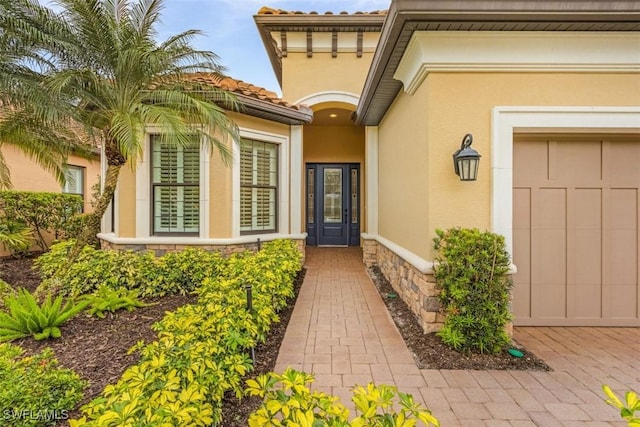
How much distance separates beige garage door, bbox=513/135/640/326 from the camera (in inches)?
149

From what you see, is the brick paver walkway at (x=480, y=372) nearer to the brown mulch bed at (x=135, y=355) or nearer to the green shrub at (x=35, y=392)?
the brown mulch bed at (x=135, y=355)

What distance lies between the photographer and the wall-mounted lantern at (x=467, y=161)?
3381 millimetres

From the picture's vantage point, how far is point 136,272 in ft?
17.1

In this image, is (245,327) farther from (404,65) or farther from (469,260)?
(404,65)

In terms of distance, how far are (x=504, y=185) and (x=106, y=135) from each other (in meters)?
5.77

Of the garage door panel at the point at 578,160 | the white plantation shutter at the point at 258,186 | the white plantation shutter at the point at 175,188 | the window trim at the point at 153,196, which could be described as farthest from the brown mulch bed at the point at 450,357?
the white plantation shutter at the point at 175,188

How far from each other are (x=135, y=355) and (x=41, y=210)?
25.8 ft

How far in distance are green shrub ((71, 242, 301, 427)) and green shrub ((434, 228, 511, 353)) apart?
80.9 inches

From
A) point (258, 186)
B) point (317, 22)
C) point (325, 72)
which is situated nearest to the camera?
point (258, 186)

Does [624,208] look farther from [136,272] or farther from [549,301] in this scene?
[136,272]

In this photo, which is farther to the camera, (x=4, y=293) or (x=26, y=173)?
(x=26, y=173)

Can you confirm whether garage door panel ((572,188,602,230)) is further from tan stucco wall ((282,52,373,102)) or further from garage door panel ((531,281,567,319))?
tan stucco wall ((282,52,373,102))

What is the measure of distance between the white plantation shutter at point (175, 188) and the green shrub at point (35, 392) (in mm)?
3626
